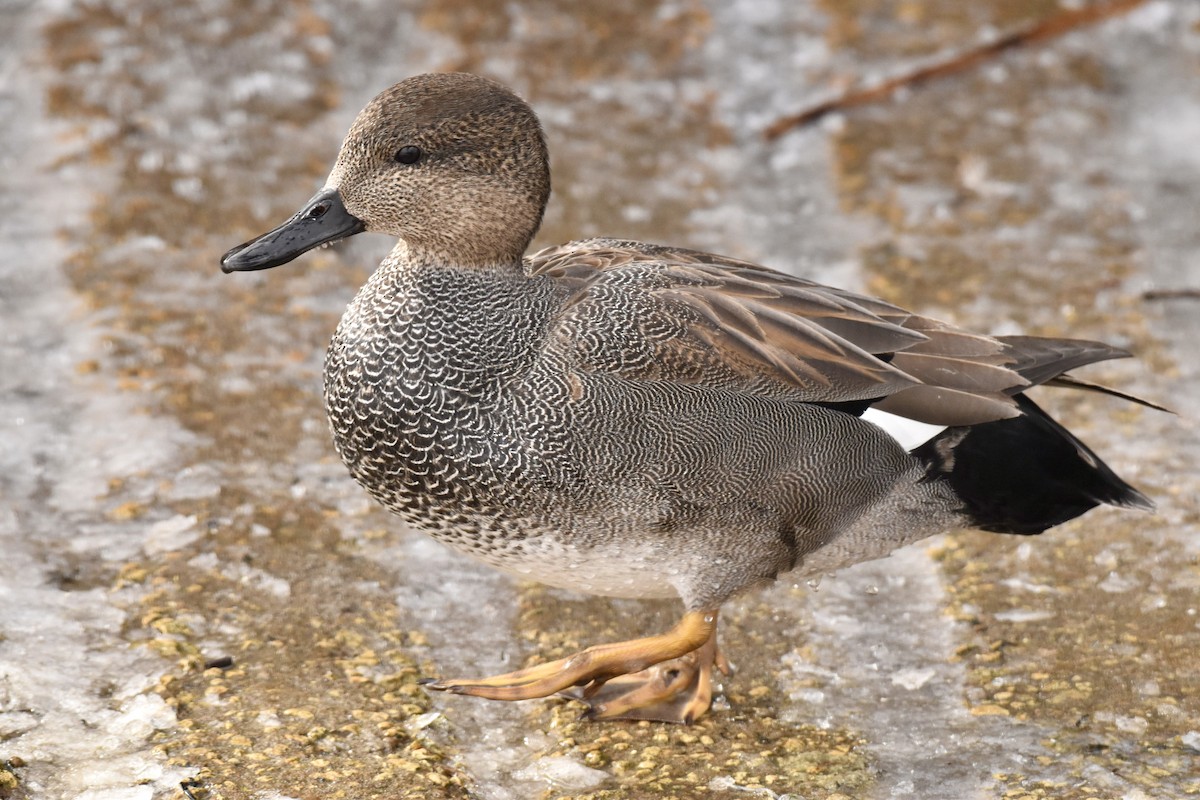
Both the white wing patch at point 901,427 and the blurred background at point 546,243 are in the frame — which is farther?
the white wing patch at point 901,427

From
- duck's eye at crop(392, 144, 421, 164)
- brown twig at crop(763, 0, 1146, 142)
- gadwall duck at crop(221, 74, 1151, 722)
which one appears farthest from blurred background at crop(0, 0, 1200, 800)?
duck's eye at crop(392, 144, 421, 164)

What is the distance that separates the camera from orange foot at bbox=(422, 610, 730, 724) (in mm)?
3199

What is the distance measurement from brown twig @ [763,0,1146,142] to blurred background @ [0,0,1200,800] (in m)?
0.02

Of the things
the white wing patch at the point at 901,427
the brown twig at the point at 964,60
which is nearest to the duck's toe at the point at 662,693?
the white wing patch at the point at 901,427

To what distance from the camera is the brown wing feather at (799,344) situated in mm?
3115

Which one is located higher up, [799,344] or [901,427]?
[799,344]

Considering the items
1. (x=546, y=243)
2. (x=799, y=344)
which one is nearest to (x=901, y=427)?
(x=799, y=344)

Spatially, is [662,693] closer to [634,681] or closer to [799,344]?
[634,681]

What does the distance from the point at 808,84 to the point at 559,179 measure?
1286mm

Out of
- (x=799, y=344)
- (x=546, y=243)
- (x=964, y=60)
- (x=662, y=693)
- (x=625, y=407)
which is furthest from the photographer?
(x=964, y=60)

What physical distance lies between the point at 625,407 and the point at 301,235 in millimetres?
809

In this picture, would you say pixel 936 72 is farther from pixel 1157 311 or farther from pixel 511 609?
pixel 511 609

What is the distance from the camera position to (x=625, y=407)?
3.05 metres

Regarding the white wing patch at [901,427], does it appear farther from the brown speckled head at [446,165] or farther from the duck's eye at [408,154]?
the duck's eye at [408,154]
